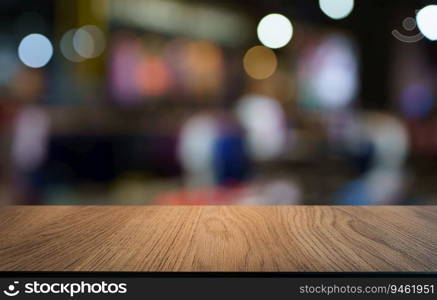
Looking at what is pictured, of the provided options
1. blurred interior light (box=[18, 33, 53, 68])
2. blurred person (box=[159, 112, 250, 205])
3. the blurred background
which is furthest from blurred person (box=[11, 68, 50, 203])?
blurred interior light (box=[18, 33, 53, 68])

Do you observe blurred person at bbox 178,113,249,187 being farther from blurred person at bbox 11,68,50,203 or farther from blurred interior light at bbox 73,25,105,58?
blurred interior light at bbox 73,25,105,58

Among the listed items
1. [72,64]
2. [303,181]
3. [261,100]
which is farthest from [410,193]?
[72,64]

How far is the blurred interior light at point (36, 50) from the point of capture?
26.7ft

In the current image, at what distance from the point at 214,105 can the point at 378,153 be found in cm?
205

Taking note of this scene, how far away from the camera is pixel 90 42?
19.9ft

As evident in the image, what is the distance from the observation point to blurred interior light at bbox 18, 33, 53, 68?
320 inches

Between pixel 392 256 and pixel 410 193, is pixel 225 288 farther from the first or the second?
pixel 410 193

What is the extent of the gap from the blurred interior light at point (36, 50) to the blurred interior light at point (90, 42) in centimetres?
165

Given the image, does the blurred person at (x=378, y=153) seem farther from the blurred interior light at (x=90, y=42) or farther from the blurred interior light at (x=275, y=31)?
the blurred interior light at (x=90, y=42)

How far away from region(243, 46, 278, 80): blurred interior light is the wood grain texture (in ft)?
24.9

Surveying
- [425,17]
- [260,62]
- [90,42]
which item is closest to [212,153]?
[90,42]

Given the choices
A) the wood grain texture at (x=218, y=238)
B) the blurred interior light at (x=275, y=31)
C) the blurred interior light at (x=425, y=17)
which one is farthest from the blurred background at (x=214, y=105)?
the wood grain texture at (x=218, y=238)

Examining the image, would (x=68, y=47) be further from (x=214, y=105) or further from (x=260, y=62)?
(x=260, y=62)

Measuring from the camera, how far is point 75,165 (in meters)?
4.02
